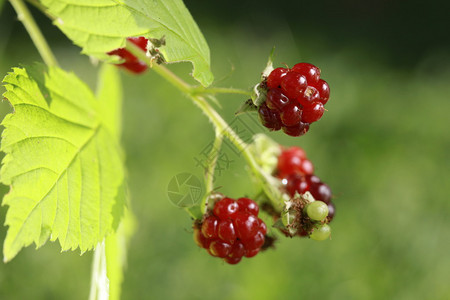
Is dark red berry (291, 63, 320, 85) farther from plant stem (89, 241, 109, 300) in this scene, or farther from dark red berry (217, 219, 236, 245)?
plant stem (89, 241, 109, 300)

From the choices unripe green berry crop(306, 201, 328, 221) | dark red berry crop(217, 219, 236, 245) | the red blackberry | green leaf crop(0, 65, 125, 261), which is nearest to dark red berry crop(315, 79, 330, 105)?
unripe green berry crop(306, 201, 328, 221)

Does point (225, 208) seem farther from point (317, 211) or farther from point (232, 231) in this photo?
point (317, 211)

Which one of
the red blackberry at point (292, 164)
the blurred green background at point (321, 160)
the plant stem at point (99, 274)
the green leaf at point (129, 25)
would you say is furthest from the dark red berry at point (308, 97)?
the blurred green background at point (321, 160)

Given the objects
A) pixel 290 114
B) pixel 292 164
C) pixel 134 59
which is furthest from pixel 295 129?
pixel 134 59

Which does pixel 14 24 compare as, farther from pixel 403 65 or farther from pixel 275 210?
pixel 275 210

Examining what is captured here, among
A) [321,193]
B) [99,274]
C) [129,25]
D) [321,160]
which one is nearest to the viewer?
[129,25]

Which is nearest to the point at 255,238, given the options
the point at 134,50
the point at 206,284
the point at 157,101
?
the point at 134,50
